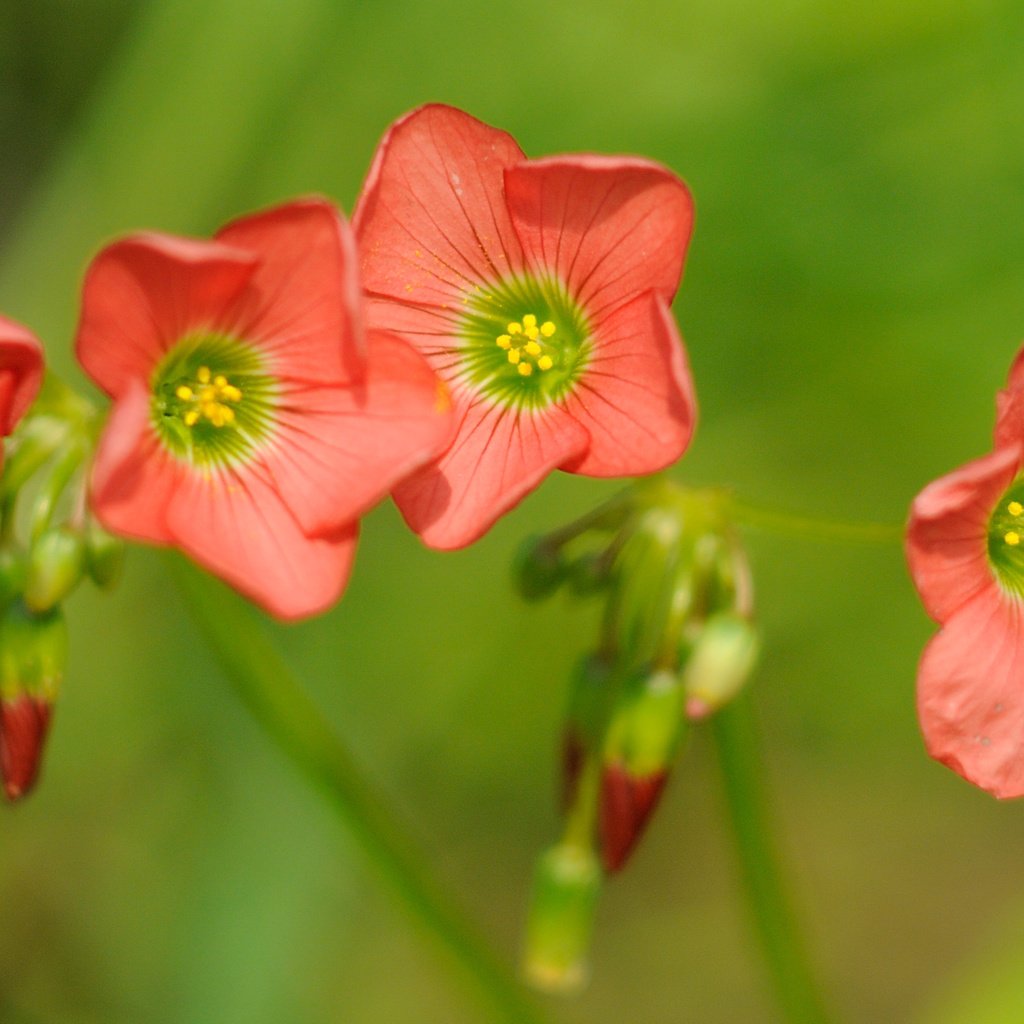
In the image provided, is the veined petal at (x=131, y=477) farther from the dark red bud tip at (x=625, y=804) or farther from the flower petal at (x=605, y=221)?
the dark red bud tip at (x=625, y=804)

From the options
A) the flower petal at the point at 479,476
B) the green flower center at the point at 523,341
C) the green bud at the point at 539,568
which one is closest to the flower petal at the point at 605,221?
the green flower center at the point at 523,341

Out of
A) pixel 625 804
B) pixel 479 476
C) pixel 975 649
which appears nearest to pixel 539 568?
pixel 479 476

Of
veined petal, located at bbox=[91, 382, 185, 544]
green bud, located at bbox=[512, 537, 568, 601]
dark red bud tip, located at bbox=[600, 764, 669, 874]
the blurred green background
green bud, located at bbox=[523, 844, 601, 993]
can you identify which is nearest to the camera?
veined petal, located at bbox=[91, 382, 185, 544]

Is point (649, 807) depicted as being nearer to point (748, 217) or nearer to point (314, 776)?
point (314, 776)

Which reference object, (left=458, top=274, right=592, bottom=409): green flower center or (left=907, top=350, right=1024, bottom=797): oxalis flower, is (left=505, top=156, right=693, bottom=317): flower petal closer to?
(left=458, top=274, right=592, bottom=409): green flower center

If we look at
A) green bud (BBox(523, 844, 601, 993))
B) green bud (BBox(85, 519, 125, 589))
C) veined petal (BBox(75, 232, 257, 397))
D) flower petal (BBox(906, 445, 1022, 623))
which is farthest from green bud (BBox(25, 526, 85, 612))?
flower petal (BBox(906, 445, 1022, 623))
